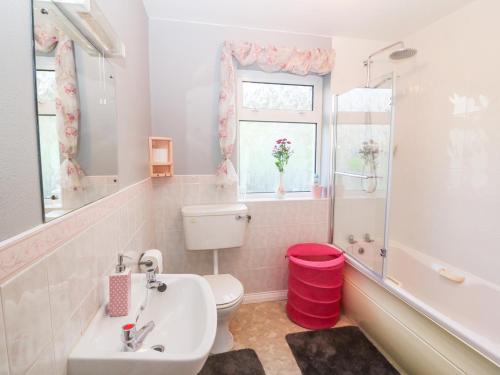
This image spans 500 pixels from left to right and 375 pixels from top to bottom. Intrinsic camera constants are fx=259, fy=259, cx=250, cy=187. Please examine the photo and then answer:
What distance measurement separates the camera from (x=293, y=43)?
7.24ft

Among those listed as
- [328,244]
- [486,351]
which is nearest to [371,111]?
[328,244]

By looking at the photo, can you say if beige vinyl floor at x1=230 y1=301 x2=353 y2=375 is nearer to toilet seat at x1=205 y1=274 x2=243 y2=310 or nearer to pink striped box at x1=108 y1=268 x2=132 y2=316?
toilet seat at x1=205 y1=274 x2=243 y2=310

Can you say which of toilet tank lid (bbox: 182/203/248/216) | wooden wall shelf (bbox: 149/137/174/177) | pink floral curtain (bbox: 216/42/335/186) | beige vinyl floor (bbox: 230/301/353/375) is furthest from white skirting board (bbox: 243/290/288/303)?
wooden wall shelf (bbox: 149/137/174/177)

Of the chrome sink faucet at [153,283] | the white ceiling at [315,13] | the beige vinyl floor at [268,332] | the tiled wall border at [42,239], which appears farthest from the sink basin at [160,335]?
the white ceiling at [315,13]

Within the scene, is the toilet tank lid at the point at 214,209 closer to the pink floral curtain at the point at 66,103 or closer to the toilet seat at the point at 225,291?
the toilet seat at the point at 225,291

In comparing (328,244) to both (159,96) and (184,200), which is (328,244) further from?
(159,96)

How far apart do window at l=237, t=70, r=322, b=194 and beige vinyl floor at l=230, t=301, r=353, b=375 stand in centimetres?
103

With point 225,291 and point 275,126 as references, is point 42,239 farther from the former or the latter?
point 275,126

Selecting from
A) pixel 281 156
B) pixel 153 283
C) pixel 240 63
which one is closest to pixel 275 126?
pixel 281 156

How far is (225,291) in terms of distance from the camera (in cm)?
174

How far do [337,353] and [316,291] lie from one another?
407 mm

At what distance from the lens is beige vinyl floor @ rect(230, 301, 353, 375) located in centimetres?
166

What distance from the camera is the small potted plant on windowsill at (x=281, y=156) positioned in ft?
7.53

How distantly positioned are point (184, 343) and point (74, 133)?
833 mm
